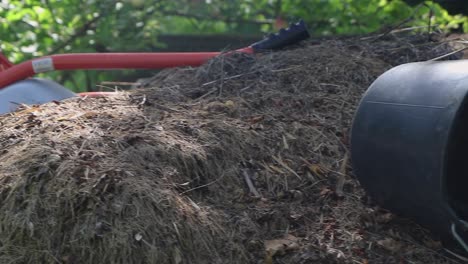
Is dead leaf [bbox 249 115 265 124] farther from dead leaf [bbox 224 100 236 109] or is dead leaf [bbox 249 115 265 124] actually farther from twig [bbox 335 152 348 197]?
twig [bbox 335 152 348 197]

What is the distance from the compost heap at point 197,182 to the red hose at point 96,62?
0.75m

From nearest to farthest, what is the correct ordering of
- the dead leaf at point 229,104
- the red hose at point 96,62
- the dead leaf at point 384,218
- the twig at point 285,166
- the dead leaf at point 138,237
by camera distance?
the dead leaf at point 138,237, the dead leaf at point 384,218, the twig at point 285,166, the dead leaf at point 229,104, the red hose at point 96,62

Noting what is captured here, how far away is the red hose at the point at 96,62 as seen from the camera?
17.3 ft

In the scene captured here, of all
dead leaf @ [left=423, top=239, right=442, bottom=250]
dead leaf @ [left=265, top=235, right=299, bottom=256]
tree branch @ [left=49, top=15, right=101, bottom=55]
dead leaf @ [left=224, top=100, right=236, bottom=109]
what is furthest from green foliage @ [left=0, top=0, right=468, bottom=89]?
dead leaf @ [left=265, top=235, right=299, bottom=256]

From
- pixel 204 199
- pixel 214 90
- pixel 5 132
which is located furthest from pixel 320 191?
pixel 5 132

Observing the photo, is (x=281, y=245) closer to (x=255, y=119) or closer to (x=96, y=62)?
(x=255, y=119)

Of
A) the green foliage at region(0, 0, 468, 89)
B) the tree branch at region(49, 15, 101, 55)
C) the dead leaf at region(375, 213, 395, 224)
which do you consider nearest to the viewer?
the dead leaf at region(375, 213, 395, 224)

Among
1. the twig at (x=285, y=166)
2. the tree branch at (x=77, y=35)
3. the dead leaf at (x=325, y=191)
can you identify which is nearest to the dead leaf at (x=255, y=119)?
the twig at (x=285, y=166)

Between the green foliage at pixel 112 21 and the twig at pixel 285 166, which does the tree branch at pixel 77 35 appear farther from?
the twig at pixel 285 166

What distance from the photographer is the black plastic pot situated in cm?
311

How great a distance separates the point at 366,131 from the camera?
343 cm

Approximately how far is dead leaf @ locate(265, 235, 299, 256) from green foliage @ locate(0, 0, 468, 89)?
14.5 ft

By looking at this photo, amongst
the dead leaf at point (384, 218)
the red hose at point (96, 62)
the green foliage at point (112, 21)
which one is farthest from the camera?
→ the green foliage at point (112, 21)

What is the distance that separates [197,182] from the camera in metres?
3.57
